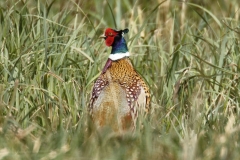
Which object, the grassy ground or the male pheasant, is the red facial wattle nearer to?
the male pheasant

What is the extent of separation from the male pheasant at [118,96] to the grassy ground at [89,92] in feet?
0.36

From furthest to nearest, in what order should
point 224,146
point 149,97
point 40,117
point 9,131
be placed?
point 149,97, point 40,117, point 9,131, point 224,146

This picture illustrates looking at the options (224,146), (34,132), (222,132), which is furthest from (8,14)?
(224,146)

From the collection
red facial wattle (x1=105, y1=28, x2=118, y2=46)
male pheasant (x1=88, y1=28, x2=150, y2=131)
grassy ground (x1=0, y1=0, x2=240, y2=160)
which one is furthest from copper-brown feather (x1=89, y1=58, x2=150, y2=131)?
red facial wattle (x1=105, y1=28, x2=118, y2=46)

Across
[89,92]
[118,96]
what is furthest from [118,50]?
[118,96]

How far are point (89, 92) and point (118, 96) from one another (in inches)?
23.3

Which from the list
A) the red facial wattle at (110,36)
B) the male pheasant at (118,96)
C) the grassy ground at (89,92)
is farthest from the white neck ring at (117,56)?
the grassy ground at (89,92)

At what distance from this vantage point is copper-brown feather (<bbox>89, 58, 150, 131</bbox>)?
16.3ft

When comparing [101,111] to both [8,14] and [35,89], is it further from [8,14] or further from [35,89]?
[8,14]

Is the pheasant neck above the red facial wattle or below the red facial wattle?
below

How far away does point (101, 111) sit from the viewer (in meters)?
4.99

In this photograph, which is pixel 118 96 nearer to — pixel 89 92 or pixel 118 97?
pixel 118 97

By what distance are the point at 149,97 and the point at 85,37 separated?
1.18 meters

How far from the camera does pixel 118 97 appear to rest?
5.09 meters
